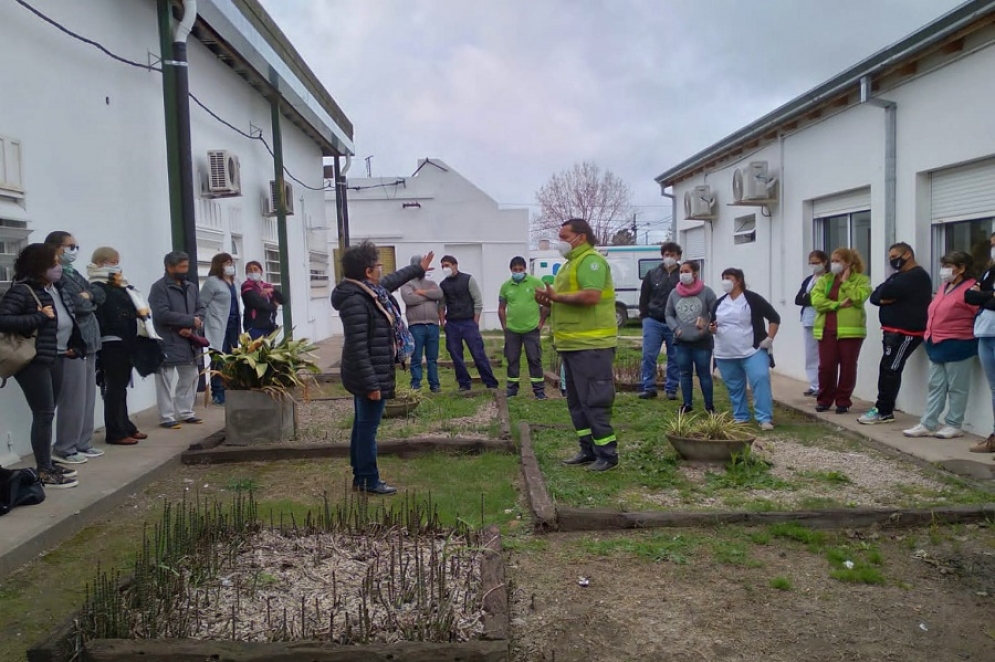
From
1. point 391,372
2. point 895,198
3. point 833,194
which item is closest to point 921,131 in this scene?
point 895,198

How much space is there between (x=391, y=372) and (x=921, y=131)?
6013 mm

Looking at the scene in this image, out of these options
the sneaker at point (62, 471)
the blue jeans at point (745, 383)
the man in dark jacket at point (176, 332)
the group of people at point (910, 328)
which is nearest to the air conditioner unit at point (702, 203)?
the group of people at point (910, 328)

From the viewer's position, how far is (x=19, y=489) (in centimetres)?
541

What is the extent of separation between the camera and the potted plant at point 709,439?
650 cm

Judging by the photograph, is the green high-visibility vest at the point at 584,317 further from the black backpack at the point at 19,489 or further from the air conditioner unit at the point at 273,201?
the air conditioner unit at the point at 273,201

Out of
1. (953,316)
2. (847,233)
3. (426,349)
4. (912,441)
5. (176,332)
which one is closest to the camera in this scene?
(953,316)

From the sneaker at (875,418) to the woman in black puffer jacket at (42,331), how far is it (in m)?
7.08

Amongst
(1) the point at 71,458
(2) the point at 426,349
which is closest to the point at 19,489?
(1) the point at 71,458

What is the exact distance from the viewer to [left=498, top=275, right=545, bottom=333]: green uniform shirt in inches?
399

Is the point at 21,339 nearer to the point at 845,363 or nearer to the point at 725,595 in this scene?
the point at 725,595

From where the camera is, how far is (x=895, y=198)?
28.9 feet

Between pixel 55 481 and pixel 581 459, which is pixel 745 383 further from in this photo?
pixel 55 481

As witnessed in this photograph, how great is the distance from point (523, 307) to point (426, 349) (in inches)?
61.5

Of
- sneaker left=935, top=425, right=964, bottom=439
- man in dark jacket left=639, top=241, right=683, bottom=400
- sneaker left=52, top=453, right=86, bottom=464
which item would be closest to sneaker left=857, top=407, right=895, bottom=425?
sneaker left=935, top=425, right=964, bottom=439
